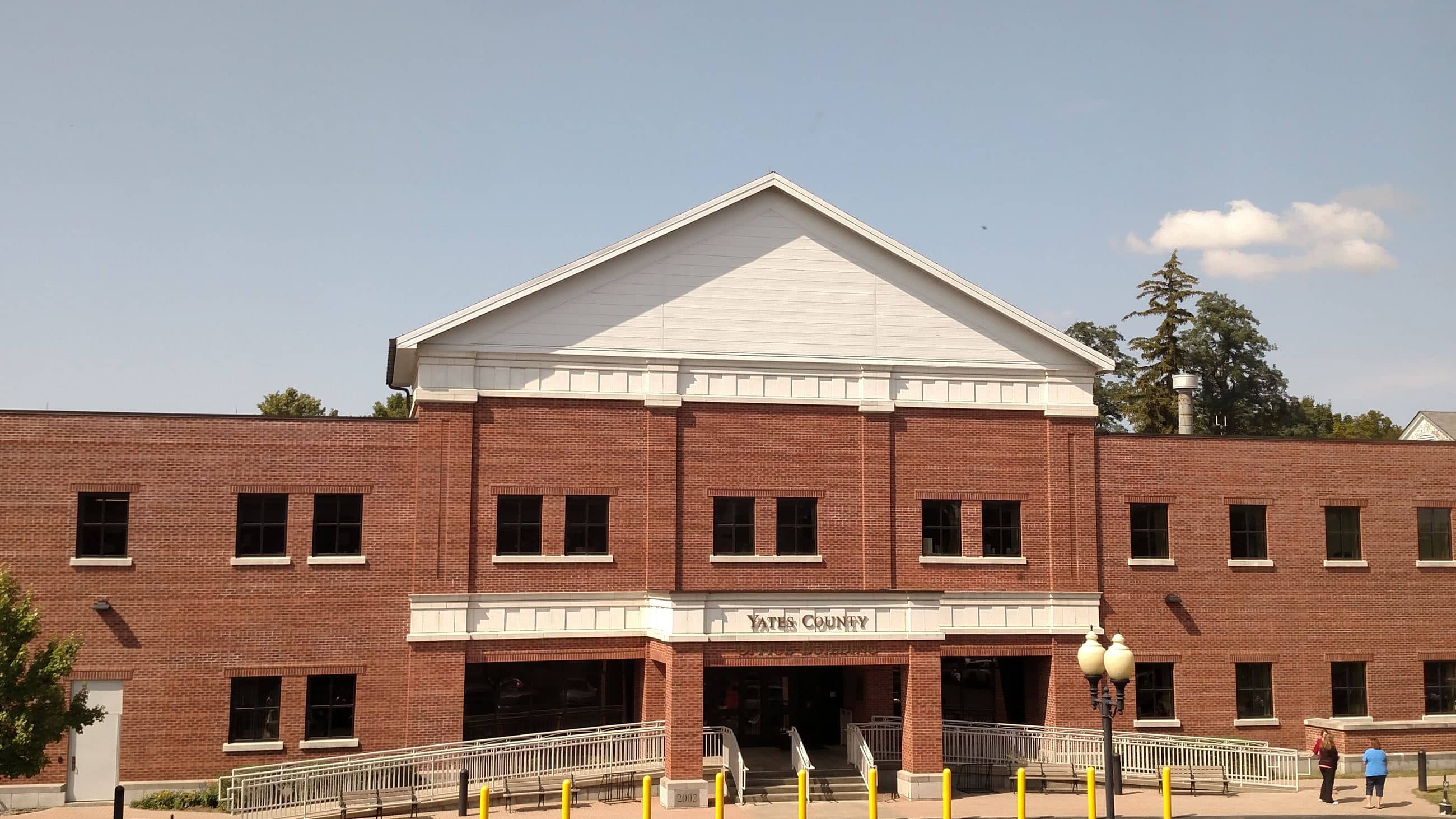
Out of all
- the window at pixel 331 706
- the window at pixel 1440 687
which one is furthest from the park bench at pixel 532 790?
the window at pixel 1440 687

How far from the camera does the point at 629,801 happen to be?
26062mm

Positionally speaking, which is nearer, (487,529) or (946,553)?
(487,529)

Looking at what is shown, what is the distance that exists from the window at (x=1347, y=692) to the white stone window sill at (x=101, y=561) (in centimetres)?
2830

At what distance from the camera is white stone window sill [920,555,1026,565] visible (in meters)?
29.6

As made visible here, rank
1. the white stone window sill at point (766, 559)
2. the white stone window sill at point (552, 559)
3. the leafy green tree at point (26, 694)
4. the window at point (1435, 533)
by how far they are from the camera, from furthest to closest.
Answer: the window at point (1435, 533)
the white stone window sill at point (766, 559)
the white stone window sill at point (552, 559)
the leafy green tree at point (26, 694)

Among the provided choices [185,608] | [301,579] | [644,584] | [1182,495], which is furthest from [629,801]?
[1182,495]

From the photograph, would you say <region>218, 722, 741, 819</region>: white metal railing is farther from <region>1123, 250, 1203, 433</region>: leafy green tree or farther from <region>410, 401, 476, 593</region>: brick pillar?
<region>1123, 250, 1203, 433</region>: leafy green tree

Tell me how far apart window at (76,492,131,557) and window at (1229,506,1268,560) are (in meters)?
25.7

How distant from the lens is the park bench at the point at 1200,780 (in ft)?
92.3

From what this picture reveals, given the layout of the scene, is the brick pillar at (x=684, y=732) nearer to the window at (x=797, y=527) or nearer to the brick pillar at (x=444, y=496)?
the window at (x=797, y=527)

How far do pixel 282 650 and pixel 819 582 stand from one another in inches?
466

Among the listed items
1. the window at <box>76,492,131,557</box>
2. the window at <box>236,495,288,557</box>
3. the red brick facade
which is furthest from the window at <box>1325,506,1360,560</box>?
the window at <box>76,492,131,557</box>

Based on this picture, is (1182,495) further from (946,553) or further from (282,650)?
(282,650)

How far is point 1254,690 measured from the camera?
3112 centimetres
